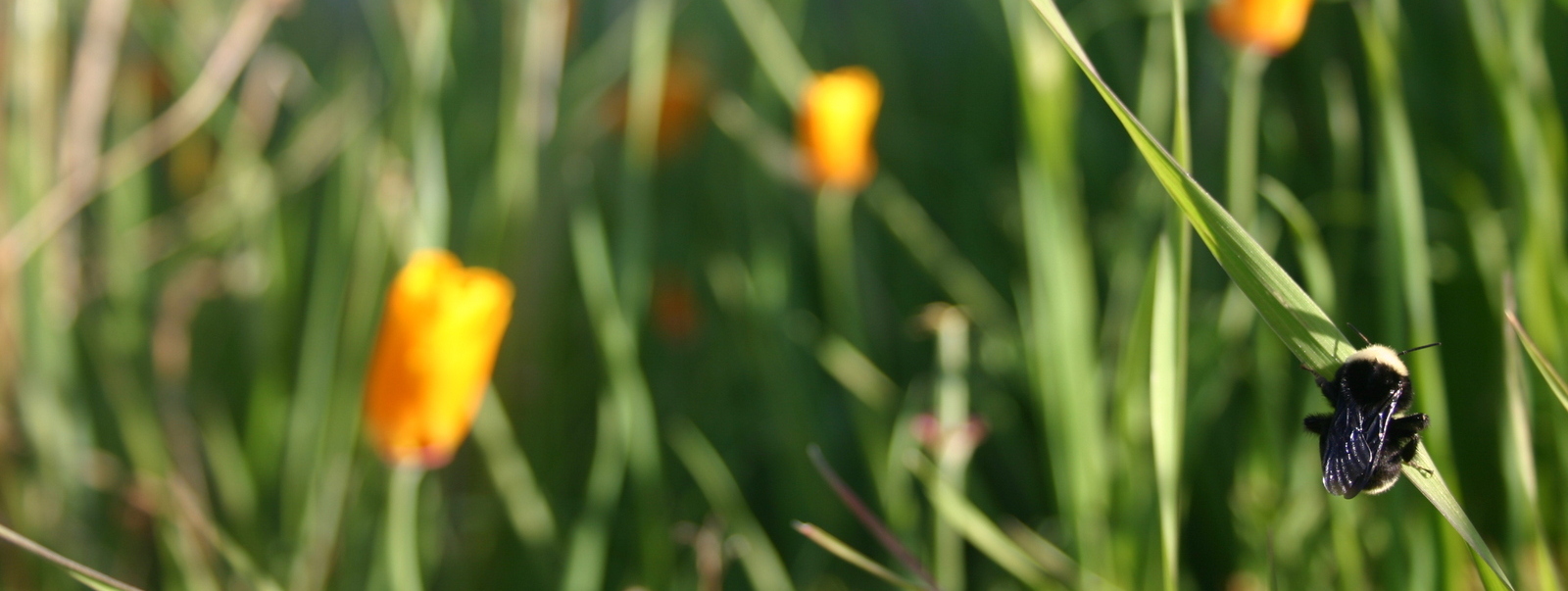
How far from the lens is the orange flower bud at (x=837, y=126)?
30.9 inches

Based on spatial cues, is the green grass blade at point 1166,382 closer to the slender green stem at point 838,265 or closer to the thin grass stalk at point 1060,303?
the thin grass stalk at point 1060,303

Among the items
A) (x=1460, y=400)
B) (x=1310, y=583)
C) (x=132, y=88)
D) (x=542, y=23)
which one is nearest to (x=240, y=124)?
(x=132, y=88)

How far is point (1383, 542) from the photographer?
0.61 meters

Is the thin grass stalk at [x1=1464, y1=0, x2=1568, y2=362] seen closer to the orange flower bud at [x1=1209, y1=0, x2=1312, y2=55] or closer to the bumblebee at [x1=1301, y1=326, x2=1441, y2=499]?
the orange flower bud at [x1=1209, y1=0, x2=1312, y2=55]

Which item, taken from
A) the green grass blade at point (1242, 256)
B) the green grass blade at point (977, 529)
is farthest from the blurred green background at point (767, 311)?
the green grass blade at point (1242, 256)

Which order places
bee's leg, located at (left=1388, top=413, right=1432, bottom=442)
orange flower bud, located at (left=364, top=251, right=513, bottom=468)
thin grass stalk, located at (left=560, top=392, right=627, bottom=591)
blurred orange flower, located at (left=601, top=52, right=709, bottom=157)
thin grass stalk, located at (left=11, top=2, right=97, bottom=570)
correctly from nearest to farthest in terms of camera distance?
bee's leg, located at (left=1388, top=413, right=1432, bottom=442) → orange flower bud, located at (left=364, top=251, right=513, bottom=468) → thin grass stalk, located at (left=560, top=392, right=627, bottom=591) → thin grass stalk, located at (left=11, top=2, right=97, bottom=570) → blurred orange flower, located at (left=601, top=52, right=709, bottom=157)

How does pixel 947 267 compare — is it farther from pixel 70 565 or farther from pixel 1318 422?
pixel 70 565

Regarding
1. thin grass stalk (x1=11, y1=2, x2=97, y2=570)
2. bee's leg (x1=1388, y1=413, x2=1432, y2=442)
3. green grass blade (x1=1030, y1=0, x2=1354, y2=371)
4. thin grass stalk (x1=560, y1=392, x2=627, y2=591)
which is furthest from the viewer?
thin grass stalk (x1=11, y1=2, x2=97, y2=570)

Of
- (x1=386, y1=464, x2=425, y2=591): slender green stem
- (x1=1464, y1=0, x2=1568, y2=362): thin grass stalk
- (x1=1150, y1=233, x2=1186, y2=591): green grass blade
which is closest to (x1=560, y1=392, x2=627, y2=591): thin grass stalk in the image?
(x1=386, y1=464, x2=425, y2=591): slender green stem

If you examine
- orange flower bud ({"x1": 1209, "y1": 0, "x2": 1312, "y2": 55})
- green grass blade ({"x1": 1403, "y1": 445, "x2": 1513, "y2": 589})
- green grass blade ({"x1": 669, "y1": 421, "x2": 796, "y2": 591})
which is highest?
orange flower bud ({"x1": 1209, "y1": 0, "x2": 1312, "y2": 55})

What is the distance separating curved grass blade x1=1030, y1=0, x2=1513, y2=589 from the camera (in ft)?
0.99

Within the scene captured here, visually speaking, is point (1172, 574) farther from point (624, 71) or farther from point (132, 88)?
point (132, 88)

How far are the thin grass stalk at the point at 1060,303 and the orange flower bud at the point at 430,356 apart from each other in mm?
360

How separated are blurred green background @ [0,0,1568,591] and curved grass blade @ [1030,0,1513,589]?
0.11 meters
